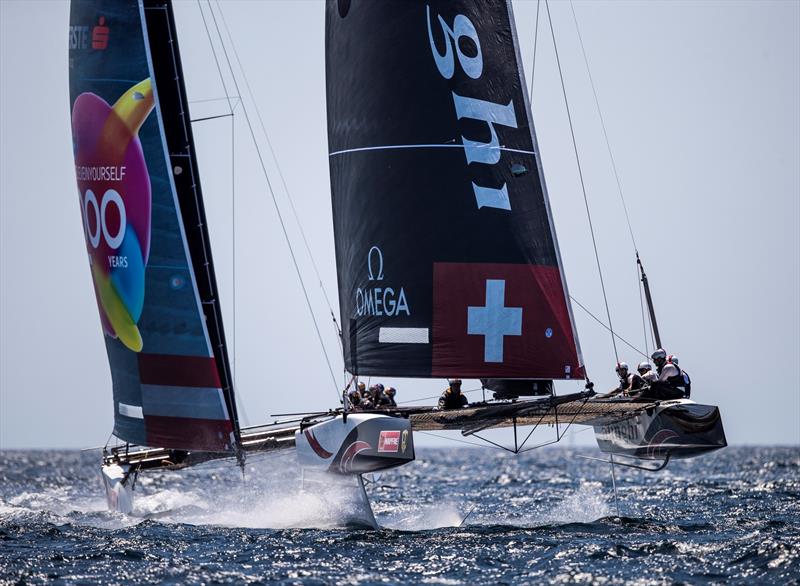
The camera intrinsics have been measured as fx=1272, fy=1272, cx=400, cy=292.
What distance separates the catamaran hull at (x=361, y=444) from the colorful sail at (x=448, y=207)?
1360mm

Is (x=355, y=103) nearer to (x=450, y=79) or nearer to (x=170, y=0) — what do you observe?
(x=450, y=79)

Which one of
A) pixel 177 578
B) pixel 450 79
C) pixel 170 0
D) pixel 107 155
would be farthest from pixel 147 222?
pixel 177 578

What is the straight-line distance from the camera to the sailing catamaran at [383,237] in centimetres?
1694

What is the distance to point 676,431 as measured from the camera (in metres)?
16.2

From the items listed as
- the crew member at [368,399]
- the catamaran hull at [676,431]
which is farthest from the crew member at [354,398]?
the catamaran hull at [676,431]

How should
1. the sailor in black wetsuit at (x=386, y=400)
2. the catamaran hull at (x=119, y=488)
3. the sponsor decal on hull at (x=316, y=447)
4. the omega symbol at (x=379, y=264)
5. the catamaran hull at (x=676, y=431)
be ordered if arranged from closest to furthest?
the catamaran hull at (x=676, y=431)
the sponsor decal on hull at (x=316, y=447)
the omega symbol at (x=379, y=264)
the sailor in black wetsuit at (x=386, y=400)
the catamaran hull at (x=119, y=488)

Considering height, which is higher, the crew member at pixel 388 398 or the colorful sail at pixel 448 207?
the colorful sail at pixel 448 207

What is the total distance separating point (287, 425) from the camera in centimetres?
1988

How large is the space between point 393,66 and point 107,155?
4.34 meters

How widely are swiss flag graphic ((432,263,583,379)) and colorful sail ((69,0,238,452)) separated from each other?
3.32 m

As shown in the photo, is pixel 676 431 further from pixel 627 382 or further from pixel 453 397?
pixel 453 397

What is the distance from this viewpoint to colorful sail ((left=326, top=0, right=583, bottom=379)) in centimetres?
1697

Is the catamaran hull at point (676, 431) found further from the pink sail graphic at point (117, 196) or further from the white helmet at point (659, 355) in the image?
the pink sail graphic at point (117, 196)

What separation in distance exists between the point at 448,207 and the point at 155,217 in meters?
4.14
